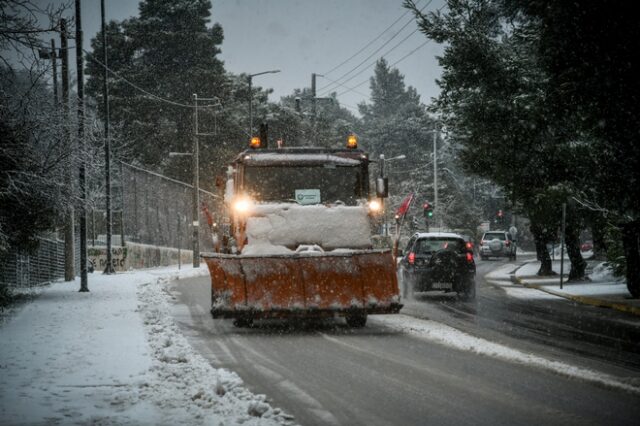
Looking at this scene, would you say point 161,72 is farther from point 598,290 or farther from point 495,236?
point 598,290

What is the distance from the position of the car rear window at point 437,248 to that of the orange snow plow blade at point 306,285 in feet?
28.4

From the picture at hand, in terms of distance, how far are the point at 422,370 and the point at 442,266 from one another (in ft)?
40.0

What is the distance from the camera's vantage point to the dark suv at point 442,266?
2188cm

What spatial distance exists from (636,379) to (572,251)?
21312mm

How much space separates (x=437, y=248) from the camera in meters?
22.9

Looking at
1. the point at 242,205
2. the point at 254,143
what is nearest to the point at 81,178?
the point at 254,143

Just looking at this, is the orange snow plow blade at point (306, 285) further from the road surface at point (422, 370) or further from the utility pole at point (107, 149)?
the utility pole at point (107, 149)

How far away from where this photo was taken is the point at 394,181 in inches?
3723

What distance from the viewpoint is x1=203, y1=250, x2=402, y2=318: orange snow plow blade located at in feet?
44.9

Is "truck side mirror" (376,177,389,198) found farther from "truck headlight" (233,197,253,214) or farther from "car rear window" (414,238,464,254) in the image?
"car rear window" (414,238,464,254)

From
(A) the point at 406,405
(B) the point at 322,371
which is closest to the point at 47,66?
(B) the point at 322,371

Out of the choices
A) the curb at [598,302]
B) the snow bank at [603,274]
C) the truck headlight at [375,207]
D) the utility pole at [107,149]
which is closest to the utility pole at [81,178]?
the utility pole at [107,149]

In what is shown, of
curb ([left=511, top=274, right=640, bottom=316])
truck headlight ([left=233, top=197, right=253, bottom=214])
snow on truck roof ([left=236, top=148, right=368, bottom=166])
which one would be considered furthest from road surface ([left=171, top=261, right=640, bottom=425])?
snow on truck roof ([left=236, top=148, right=368, bottom=166])

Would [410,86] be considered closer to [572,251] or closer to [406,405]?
[572,251]
